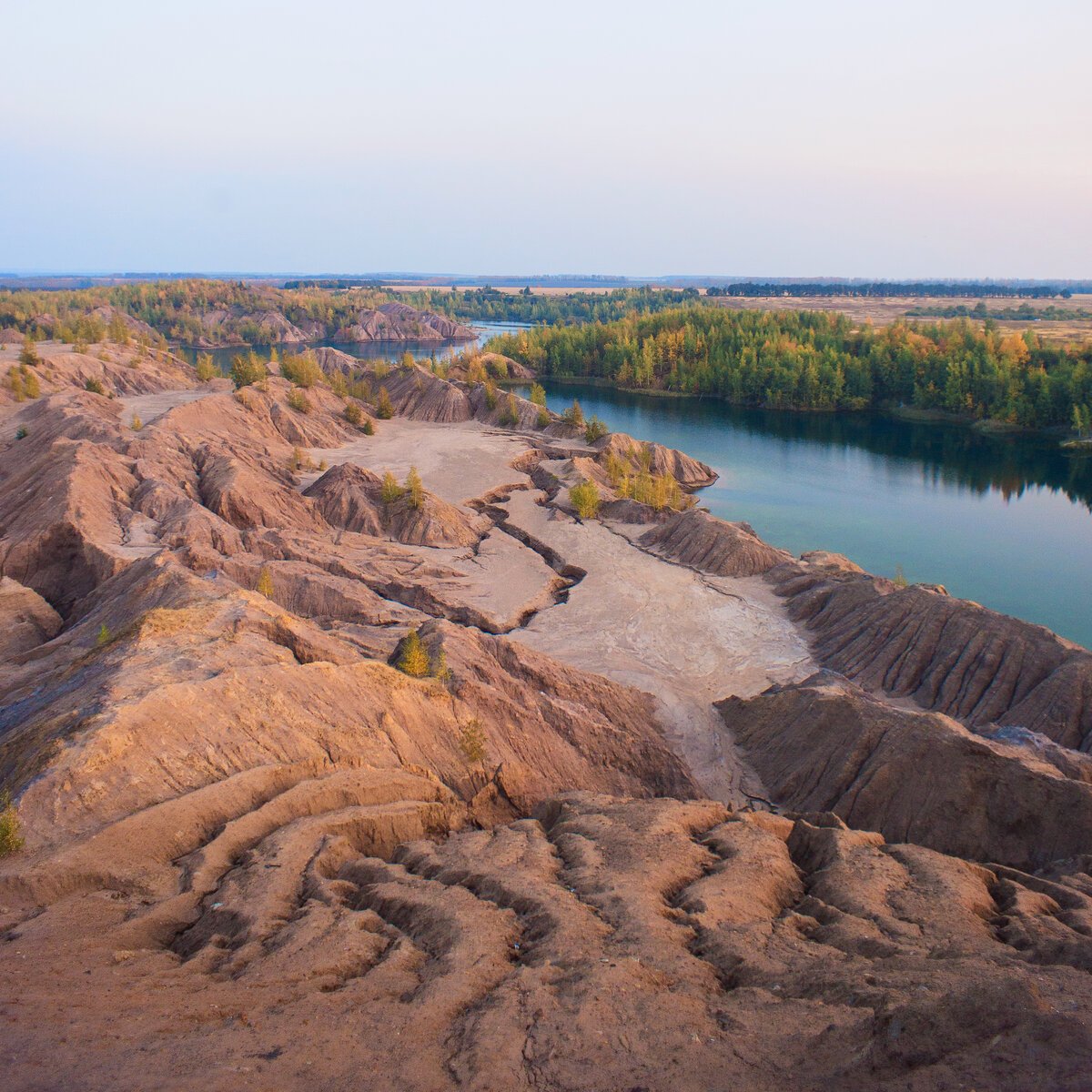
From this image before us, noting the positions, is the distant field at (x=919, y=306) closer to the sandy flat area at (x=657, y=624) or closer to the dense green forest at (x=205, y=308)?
the dense green forest at (x=205, y=308)

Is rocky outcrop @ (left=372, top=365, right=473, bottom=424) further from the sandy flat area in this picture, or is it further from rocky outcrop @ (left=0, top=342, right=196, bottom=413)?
the sandy flat area

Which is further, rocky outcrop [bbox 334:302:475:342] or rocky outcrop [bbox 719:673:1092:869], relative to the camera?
rocky outcrop [bbox 334:302:475:342]

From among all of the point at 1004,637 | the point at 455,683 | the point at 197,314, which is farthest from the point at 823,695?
the point at 197,314

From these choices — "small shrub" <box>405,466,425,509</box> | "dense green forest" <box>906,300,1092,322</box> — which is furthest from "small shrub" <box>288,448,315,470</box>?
"dense green forest" <box>906,300,1092,322</box>

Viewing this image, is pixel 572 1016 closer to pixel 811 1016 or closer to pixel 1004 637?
pixel 811 1016

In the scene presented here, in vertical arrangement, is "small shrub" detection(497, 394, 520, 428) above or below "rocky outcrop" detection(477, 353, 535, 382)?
below

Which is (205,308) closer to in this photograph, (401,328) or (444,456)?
(401,328)
